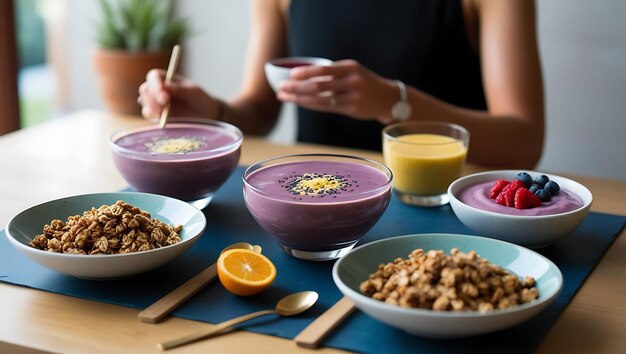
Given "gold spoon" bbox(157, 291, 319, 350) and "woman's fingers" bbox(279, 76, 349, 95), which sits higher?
"woman's fingers" bbox(279, 76, 349, 95)

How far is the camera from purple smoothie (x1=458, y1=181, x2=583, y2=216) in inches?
52.9

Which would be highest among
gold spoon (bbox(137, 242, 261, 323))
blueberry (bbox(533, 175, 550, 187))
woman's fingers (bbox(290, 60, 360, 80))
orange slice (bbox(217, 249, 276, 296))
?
woman's fingers (bbox(290, 60, 360, 80))

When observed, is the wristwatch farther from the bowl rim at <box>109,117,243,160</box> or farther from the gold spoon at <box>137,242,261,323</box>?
the gold spoon at <box>137,242,261,323</box>

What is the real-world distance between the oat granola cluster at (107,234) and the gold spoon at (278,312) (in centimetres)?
20

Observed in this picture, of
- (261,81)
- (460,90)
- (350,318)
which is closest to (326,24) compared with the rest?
(261,81)

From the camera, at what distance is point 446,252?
121 centimetres

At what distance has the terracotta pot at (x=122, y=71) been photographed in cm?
346

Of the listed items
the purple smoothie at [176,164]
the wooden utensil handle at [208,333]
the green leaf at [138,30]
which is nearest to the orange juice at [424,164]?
the purple smoothie at [176,164]

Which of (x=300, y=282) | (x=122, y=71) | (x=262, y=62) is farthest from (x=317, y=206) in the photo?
(x=122, y=71)

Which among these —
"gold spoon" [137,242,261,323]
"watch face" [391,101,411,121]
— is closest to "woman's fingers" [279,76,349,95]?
"watch face" [391,101,411,121]

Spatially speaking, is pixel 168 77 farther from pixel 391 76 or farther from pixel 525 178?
pixel 525 178

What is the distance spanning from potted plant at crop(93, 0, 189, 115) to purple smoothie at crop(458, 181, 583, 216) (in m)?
2.23

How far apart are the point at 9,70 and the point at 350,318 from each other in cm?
258

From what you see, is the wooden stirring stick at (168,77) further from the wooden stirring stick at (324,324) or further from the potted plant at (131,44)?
the potted plant at (131,44)
